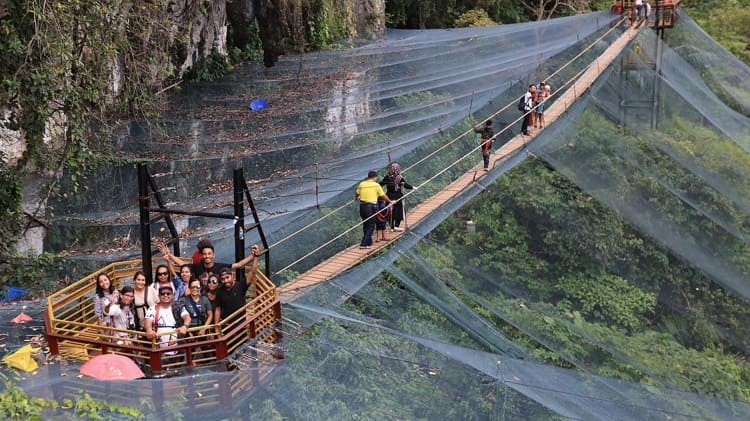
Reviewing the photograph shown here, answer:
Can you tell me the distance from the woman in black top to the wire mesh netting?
1.23 feet

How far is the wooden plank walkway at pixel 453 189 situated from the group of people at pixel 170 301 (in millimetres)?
750

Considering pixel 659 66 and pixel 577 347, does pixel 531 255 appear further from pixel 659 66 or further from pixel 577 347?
pixel 577 347

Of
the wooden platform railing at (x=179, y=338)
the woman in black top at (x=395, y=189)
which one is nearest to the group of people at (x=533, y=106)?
the woman in black top at (x=395, y=189)

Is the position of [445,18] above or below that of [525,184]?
above

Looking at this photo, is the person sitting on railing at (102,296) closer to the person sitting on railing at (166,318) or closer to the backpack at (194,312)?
the person sitting on railing at (166,318)

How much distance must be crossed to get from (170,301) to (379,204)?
320cm

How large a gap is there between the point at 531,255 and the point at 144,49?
6363 mm

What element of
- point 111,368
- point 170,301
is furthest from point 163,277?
point 111,368

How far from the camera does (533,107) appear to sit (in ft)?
43.0

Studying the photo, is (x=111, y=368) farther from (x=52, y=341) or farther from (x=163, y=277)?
(x=163, y=277)

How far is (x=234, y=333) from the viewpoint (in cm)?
692

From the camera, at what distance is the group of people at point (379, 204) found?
9.49 meters

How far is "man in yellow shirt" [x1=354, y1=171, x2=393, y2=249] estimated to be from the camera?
31.1 ft

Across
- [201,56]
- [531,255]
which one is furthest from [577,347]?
[201,56]
